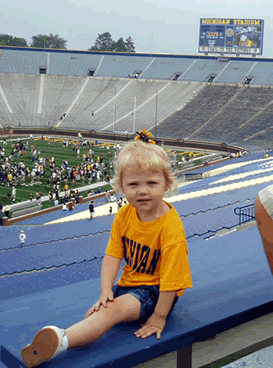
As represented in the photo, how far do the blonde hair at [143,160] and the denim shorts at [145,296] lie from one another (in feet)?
2.36

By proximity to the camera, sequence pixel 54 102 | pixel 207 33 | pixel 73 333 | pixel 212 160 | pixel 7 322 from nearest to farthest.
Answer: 1. pixel 73 333
2. pixel 7 322
3. pixel 212 160
4. pixel 54 102
5. pixel 207 33

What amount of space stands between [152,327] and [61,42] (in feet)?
366

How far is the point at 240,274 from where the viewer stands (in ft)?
14.9

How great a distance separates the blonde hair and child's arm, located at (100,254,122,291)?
0.60 metres

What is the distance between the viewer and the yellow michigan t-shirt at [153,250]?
3.50 meters

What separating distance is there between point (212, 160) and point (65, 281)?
27.5m

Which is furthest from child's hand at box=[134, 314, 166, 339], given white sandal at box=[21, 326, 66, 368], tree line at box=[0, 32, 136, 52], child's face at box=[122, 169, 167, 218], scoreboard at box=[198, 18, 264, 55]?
tree line at box=[0, 32, 136, 52]

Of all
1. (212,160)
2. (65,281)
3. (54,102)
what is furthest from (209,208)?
(54,102)

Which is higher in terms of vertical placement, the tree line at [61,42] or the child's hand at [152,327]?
the tree line at [61,42]

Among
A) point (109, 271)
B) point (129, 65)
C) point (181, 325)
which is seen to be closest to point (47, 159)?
point (129, 65)

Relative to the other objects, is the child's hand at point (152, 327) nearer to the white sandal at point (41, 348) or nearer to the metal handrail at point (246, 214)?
the white sandal at point (41, 348)

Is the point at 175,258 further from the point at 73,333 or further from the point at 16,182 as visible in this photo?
the point at 16,182

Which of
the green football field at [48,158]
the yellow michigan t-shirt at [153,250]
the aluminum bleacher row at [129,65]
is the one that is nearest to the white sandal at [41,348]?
the yellow michigan t-shirt at [153,250]

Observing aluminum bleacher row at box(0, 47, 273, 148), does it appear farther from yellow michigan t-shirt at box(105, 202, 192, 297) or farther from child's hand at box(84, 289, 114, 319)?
child's hand at box(84, 289, 114, 319)
